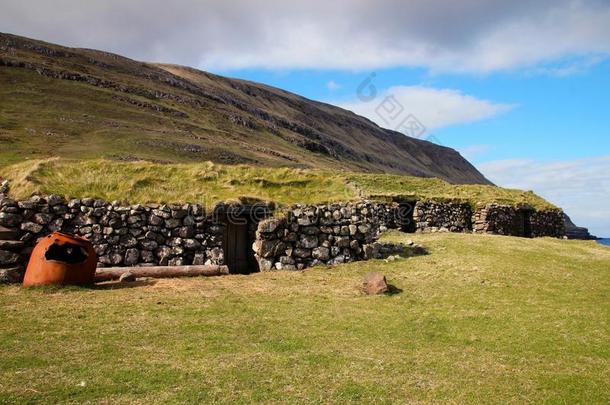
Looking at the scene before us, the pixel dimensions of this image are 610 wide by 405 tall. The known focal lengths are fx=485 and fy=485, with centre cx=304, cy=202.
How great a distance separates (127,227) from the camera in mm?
17031

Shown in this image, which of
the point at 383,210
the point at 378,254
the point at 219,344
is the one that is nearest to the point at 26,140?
the point at 383,210

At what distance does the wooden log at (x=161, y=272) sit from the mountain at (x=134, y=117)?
2820 centimetres

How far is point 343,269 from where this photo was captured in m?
18.3

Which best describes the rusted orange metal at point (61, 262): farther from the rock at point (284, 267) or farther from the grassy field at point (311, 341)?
the rock at point (284, 267)

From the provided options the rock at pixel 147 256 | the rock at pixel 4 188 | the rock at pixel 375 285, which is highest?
the rock at pixel 4 188

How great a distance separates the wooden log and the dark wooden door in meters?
1.77

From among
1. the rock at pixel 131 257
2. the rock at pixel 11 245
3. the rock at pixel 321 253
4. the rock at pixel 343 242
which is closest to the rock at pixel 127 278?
the rock at pixel 131 257

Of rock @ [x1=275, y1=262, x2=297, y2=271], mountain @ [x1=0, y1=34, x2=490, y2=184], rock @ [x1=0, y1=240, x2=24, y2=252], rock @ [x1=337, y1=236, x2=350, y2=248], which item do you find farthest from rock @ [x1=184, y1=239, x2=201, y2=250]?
mountain @ [x1=0, y1=34, x2=490, y2=184]

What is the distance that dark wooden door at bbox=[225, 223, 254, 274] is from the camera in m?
19.0

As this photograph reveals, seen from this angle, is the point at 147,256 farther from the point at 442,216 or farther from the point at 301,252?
the point at 442,216

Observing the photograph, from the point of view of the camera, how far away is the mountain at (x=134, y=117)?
59.2 metres

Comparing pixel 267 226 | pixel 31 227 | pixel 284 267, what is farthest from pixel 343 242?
pixel 31 227

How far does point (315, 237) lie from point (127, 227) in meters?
7.01

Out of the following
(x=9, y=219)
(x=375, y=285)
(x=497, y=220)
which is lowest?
(x=375, y=285)
